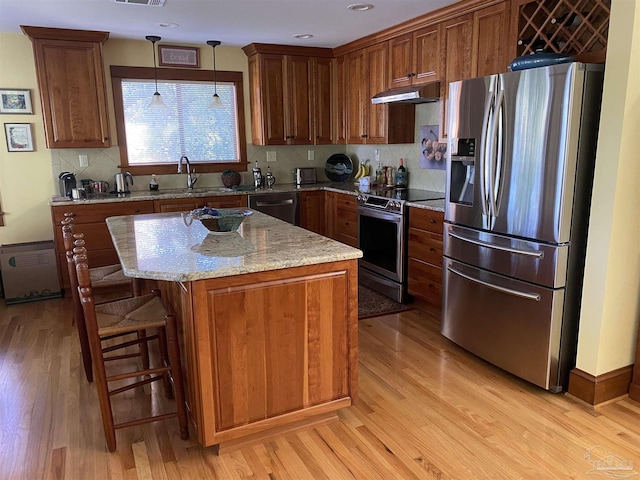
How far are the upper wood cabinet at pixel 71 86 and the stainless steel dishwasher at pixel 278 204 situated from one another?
1.52 m

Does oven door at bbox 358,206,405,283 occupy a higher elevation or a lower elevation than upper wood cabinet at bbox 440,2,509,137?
lower

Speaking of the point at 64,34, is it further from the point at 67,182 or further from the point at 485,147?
the point at 485,147

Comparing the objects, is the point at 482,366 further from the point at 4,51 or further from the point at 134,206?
the point at 4,51

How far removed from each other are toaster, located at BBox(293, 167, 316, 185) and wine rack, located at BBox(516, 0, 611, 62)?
2908 mm

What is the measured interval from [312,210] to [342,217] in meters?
0.45

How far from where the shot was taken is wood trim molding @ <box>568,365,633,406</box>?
2607mm

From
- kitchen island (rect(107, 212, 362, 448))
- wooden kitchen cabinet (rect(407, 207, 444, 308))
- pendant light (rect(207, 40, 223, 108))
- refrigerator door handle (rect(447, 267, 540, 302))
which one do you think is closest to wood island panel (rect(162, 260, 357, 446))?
kitchen island (rect(107, 212, 362, 448))

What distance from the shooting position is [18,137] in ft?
15.1

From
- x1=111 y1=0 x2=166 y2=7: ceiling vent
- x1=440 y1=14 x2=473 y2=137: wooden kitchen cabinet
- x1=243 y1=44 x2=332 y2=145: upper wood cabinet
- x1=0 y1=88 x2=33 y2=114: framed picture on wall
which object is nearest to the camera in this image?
x1=111 y1=0 x2=166 y2=7: ceiling vent

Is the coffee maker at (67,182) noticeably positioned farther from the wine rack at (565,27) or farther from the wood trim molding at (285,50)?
the wine rack at (565,27)

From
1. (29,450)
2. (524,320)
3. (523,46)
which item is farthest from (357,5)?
(29,450)

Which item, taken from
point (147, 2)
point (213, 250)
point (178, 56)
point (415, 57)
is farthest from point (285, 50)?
point (213, 250)

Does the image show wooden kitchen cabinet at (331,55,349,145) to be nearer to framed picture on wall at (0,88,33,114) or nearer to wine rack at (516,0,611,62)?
wine rack at (516,0,611,62)

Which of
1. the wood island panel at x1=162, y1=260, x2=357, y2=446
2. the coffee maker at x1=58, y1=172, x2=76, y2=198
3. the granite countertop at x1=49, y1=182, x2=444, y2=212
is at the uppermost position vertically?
the coffee maker at x1=58, y1=172, x2=76, y2=198
